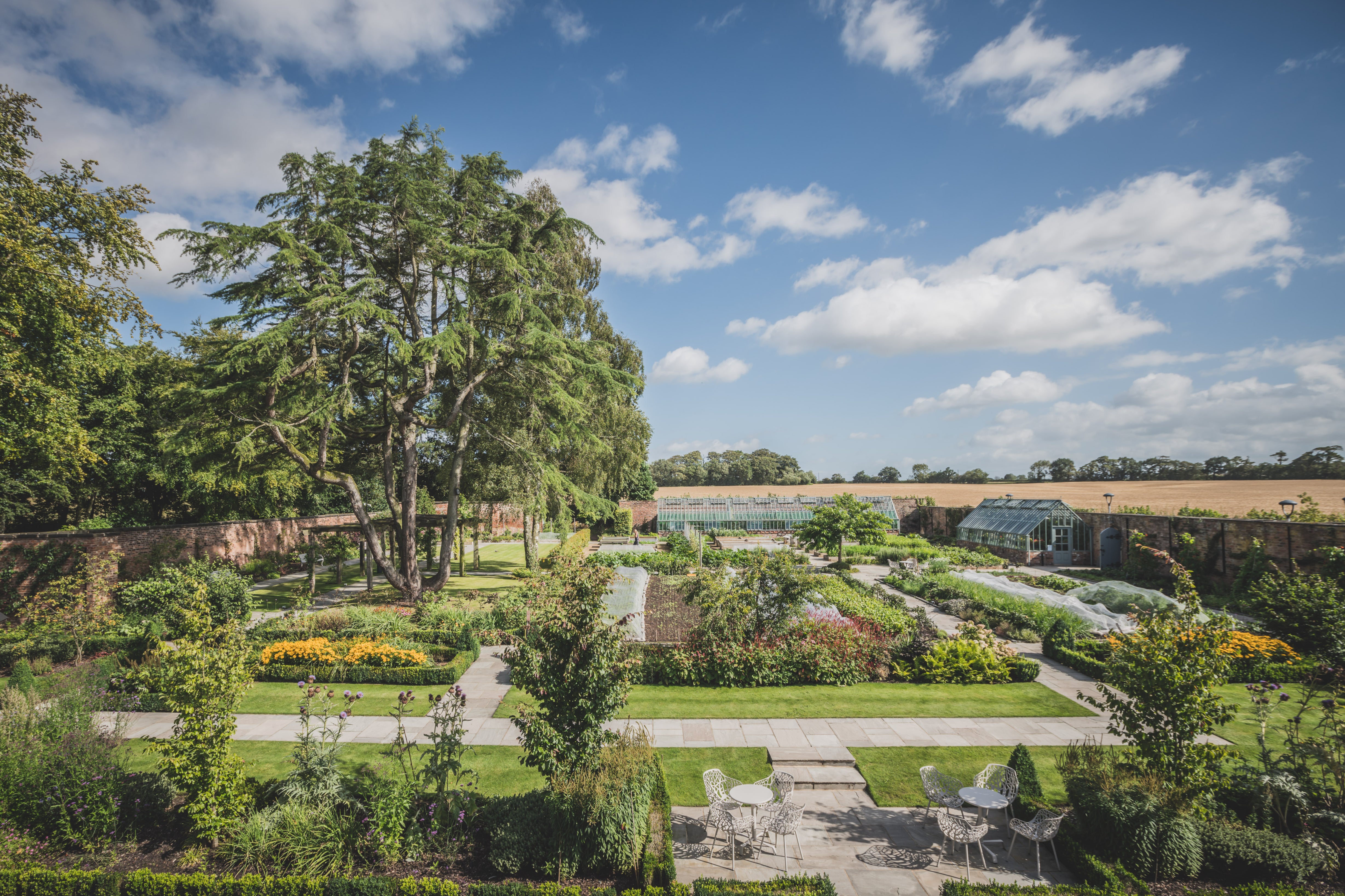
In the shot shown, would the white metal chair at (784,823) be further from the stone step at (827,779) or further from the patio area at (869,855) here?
the stone step at (827,779)

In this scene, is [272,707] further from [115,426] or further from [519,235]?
[115,426]

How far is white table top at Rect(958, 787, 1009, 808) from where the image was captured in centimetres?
646

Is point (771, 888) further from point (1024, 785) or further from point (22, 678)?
point (22, 678)

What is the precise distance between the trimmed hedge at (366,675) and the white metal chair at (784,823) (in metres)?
8.07

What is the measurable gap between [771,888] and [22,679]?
41.7ft

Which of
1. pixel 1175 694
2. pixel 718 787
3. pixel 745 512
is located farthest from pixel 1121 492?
pixel 718 787

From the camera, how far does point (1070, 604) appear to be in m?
16.4

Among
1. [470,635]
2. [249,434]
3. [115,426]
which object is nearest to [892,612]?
[470,635]

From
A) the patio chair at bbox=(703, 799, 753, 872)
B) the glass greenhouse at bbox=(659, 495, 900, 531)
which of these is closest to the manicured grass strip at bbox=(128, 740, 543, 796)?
the patio chair at bbox=(703, 799, 753, 872)

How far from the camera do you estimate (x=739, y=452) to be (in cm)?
9412

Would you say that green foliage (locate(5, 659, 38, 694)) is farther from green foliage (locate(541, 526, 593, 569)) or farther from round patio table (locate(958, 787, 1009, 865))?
round patio table (locate(958, 787, 1009, 865))

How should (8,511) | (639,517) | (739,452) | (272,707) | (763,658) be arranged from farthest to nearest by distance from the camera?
(739,452) → (639,517) → (8,511) → (763,658) → (272,707)

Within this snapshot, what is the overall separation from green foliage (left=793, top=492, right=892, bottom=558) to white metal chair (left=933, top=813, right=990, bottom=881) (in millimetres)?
18075

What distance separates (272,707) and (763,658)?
30.9 feet
